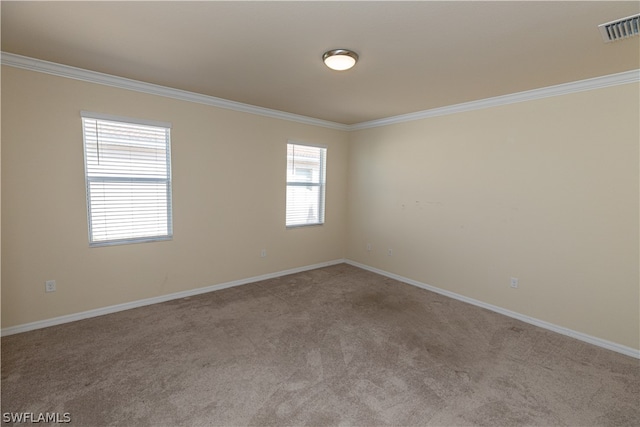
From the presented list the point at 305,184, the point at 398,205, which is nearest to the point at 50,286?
the point at 305,184

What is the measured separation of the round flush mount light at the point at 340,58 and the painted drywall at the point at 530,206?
2.10 metres

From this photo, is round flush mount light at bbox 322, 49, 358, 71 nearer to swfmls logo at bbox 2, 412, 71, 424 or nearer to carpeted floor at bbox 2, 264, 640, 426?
carpeted floor at bbox 2, 264, 640, 426

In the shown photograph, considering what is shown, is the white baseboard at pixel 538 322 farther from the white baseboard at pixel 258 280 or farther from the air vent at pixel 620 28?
the air vent at pixel 620 28

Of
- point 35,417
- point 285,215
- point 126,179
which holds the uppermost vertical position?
point 126,179

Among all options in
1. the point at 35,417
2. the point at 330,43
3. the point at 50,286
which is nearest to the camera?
the point at 35,417

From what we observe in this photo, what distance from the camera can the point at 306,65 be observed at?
268 centimetres

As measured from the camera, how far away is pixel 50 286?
118 inches

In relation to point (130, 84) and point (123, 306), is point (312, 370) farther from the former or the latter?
point (130, 84)

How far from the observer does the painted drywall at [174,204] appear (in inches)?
111

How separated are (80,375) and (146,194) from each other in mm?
1889

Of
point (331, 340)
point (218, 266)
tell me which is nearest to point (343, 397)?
point (331, 340)

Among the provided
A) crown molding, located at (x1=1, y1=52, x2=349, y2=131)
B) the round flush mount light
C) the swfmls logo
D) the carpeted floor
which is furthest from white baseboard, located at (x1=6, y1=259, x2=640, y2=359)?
the round flush mount light

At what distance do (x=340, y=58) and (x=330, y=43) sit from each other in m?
0.17

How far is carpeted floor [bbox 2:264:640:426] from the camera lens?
1.97m
